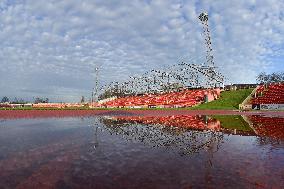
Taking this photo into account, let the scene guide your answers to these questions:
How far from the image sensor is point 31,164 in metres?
12.4

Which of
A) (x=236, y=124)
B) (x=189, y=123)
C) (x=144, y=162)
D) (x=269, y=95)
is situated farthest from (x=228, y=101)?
(x=144, y=162)

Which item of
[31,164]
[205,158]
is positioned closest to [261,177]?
[205,158]

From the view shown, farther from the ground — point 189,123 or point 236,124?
point 189,123

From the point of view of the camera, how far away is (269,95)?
72250 millimetres

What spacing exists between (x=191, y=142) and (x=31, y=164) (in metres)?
8.56

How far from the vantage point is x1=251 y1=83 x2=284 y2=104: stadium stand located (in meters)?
67.5

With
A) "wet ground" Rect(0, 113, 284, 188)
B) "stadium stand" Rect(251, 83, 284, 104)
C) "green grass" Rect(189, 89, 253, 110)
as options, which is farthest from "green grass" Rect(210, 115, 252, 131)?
"stadium stand" Rect(251, 83, 284, 104)

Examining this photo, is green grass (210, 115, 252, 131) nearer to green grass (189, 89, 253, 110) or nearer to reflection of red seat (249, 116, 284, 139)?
reflection of red seat (249, 116, 284, 139)

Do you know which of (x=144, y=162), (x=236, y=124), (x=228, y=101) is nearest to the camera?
(x=144, y=162)

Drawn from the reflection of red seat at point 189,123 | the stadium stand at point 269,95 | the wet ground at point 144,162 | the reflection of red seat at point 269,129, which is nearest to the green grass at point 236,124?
the reflection of red seat at point 189,123

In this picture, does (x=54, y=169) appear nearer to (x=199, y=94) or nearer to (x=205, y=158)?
(x=205, y=158)

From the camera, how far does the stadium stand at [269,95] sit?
222 ft

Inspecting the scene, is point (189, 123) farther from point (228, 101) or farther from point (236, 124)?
point (228, 101)

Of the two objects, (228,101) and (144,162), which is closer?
(144,162)
